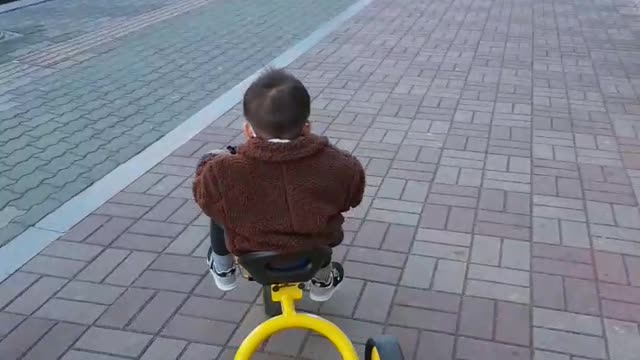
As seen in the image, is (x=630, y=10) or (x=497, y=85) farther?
(x=630, y=10)

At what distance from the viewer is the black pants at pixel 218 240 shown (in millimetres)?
2426

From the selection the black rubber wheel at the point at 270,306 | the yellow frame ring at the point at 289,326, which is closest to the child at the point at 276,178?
the yellow frame ring at the point at 289,326

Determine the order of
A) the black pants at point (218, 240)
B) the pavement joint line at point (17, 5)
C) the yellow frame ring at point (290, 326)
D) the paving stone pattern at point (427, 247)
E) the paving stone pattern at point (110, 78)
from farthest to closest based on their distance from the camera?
1. the pavement joint line at point (17, 5)
2. the paving stone pattern at point (110, 78)
3. the paving stone pattern at point (427, 247)
4. the black pants at point (218, 240)
5. the yellow frame ring at point (290, 326)

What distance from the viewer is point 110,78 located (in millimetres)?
6469

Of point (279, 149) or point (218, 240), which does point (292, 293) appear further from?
point (279, 149)

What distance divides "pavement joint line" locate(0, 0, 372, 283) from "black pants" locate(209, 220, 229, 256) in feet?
4.30

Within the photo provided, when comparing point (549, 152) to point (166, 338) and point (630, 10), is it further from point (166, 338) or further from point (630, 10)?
point (630, 10)

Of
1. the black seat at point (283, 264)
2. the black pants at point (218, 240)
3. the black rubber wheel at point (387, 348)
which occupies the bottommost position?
the black rubber wheel at point (387, 348)

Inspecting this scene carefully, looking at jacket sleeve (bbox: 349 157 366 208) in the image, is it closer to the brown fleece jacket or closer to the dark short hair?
the brown fleece jacket

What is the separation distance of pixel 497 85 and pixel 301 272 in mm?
4453

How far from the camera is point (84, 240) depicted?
11.5ft

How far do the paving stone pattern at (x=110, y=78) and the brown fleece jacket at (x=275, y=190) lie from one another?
1.99m

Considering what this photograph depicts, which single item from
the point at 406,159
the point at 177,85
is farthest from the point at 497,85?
the point at 177,85

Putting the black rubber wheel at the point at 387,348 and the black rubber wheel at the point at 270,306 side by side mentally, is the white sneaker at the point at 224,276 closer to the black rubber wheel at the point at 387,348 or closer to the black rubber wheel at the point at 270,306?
the black rubber wheel at the point at 270,306
